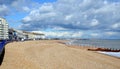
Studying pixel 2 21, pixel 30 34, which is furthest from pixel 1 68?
pixel 30 34

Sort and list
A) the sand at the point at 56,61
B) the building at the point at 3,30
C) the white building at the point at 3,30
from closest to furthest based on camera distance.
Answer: the sand at the point at 56,61, the building at the point at 3,30, the white building at the point at 3,30

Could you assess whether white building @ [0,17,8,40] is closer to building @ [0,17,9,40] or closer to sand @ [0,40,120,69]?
building @ [0,17,9,40]

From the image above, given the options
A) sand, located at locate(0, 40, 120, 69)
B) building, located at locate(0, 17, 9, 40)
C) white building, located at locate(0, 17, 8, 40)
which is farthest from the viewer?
white building, located at locate(0, 17, 8, 40)

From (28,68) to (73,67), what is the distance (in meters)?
3.70

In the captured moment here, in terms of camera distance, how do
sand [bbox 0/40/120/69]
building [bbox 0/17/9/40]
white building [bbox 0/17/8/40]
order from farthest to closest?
white building [bbox 0/17/8/40] → building [bbox 0/17/9/40] → sand [bbox 0/40/120/69]

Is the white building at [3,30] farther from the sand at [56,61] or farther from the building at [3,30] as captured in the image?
the sand at [56,61]

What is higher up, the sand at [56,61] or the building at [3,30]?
the building at [3,30]

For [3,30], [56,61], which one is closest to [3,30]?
[3,30]

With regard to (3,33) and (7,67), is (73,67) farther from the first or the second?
(3,33)

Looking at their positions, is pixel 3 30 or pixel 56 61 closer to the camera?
pixel 56 61

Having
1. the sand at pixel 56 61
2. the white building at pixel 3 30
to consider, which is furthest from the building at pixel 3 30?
the sand at pixel 56 61

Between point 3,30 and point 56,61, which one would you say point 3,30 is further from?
point 56,61

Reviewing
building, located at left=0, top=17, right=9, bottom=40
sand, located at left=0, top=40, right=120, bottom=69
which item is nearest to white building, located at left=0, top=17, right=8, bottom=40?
building, located at left=0, top=17, right=9, bottom=40

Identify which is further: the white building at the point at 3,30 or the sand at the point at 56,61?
the white building at the point at 3,30
